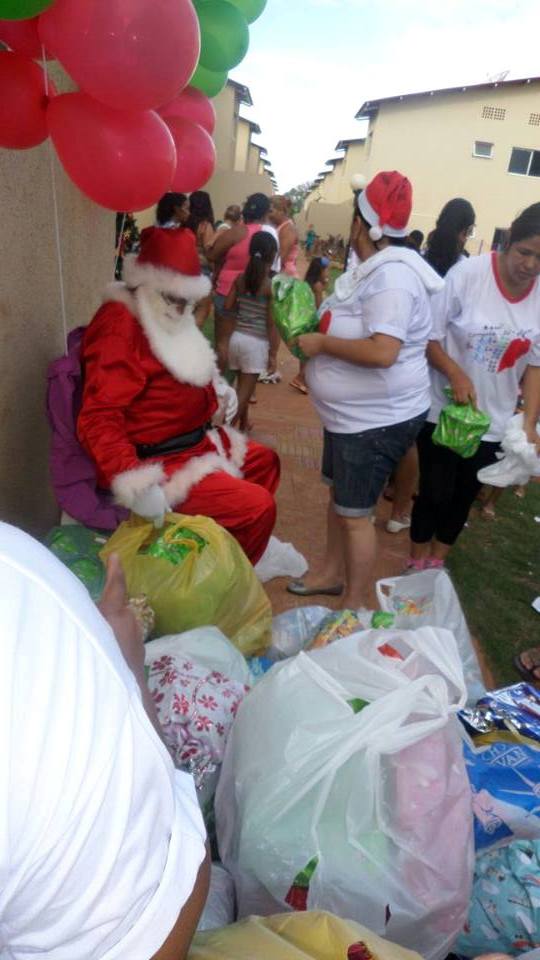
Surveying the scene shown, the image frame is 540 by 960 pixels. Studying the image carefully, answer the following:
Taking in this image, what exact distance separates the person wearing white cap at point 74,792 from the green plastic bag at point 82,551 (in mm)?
1630

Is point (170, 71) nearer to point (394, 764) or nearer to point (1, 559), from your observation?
point (1, 559)

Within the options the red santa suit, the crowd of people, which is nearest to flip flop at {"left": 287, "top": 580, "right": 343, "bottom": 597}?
the crowd of people

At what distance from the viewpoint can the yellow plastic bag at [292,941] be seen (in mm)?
1121

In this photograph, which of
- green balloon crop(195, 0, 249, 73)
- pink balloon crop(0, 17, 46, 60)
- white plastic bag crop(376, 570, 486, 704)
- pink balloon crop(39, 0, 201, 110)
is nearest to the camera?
pink balloon crop(39, 0, 201, 110)

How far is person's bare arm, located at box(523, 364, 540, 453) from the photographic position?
2877 millimetres

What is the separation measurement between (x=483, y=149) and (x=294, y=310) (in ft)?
84.9

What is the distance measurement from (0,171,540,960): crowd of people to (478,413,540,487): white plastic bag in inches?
2.5

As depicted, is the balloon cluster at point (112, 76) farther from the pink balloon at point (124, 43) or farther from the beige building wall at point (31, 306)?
the beige building wall at point (31, 306)

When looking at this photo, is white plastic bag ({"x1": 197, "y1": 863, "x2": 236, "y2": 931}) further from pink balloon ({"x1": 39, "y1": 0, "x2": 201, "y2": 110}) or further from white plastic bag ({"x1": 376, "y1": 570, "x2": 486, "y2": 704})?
pink balloon ({"x1": 39, "y1": 0, "x2": 201, "y2": 110})

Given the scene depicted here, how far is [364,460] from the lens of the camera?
2658 millimetres

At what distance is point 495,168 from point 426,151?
272 centimetres

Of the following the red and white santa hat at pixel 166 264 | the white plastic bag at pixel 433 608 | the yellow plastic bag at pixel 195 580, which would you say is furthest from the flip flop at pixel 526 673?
the red and white santa hat at pixel 166 264

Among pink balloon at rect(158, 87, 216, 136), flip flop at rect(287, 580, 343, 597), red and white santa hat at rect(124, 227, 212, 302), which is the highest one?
pink balloon at rect(158, 87, 216, 136)

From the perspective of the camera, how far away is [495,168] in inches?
955
